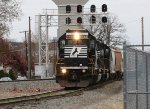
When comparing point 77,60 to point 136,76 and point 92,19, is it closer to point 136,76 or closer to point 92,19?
point 136,76

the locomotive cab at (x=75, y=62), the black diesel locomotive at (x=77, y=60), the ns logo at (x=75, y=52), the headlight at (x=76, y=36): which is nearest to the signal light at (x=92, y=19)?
the black diesel locomotive at (x=77, y=60)

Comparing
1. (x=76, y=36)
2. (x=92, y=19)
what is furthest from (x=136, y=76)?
(x=92, y=19)

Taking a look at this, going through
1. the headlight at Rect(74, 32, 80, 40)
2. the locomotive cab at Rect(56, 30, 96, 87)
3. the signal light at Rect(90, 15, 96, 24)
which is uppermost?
the signal light at Rect(90, 15, 96, 24)

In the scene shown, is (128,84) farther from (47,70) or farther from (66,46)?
(47,70)

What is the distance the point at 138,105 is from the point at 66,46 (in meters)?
20.8

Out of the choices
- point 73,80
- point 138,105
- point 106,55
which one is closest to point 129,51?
point 138,105

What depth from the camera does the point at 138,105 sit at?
1102 centimetres

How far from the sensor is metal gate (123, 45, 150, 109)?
10.4 metres

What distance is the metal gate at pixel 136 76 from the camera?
1038 cm

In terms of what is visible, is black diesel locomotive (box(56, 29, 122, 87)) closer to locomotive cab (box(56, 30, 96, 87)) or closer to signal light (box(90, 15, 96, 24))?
locomotive cab (box(56, 30, 96, 87))

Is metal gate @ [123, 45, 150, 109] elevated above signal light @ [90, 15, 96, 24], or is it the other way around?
signal light @ [90, 15, 96, 24]

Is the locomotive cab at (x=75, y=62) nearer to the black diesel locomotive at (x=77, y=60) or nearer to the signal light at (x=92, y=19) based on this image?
the black diesel locomotive at (x=77, y=60)

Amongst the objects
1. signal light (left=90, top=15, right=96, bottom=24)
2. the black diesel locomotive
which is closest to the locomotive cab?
the black diesel locomotive

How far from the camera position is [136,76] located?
1067 centimetres
